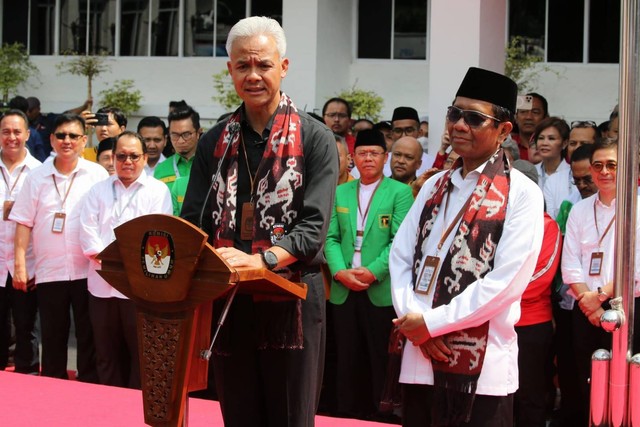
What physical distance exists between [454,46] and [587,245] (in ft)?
12.2

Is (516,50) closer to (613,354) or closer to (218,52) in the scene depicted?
(218,52)

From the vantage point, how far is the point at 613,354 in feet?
9.64

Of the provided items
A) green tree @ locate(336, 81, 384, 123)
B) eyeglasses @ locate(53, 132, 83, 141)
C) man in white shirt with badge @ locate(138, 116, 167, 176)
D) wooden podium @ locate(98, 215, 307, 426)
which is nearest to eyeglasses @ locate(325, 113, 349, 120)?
man in white shirt with badge @ locate(138, 116, 167, 176)

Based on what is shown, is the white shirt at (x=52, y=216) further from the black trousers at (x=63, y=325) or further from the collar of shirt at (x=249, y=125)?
the collar of shirt at (x=249, y=125)

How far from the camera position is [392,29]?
1516 cm

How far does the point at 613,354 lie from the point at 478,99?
1.06 meters

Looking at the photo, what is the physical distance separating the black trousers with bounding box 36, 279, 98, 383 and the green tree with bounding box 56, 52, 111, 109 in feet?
29.9

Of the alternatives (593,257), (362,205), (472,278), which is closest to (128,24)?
(362,205)

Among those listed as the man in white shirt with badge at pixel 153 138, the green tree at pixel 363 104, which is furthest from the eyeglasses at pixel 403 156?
→ the green tree at pixel 363 104

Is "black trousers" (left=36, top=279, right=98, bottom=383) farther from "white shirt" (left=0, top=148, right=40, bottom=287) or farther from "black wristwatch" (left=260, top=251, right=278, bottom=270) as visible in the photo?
"black wristwatch" (left=260, top=251, right=278, bottom=270)

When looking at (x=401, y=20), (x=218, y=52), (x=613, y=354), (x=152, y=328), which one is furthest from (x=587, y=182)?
(x=218, y=52)

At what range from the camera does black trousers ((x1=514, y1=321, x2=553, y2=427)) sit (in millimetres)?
5809

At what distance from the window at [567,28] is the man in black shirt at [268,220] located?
11.4 m

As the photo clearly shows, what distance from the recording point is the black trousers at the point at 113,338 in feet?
21.5
